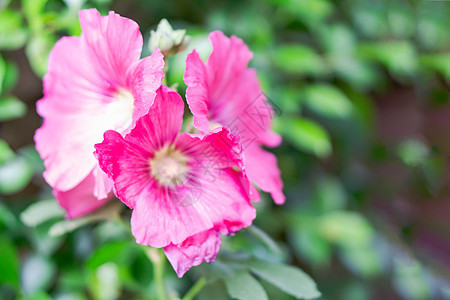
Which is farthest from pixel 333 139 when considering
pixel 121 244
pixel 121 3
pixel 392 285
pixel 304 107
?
pixel 121 244

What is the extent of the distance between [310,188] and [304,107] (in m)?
0.25

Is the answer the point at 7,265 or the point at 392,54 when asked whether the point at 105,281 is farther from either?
the point at 392,54

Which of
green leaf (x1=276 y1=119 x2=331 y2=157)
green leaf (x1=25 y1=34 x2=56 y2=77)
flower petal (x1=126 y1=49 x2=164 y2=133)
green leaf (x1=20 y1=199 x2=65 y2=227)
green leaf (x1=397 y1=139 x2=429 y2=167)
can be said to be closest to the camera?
flower petal (x1=126 y1=49 x2=164 y2=133)

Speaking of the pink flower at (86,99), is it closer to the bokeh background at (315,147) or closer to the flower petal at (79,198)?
the flower petal at (79,198)

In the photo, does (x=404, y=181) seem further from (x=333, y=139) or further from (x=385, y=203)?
(x=333, y=139)

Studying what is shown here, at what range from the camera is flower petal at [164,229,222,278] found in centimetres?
47

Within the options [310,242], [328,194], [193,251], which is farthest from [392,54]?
[193,251]

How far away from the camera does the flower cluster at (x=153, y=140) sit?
0.47 m

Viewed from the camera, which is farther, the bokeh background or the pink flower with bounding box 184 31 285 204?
the bokeh background

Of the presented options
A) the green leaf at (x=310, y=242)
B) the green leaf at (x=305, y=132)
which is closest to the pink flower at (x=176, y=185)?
the green leaf at (x=305, y=132)

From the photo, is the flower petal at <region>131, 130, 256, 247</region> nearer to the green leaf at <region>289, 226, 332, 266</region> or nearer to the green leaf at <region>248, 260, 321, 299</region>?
the green leaf at <region>248, 260, 321, 299</region>

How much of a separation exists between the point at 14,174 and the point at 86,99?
0.40m

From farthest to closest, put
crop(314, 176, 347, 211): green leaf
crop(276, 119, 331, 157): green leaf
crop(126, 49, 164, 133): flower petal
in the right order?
crop(314, 176, 347, 211): green leaf → crop(276, 119, 331, 157): green leaf → crop(126, 49, 164, 133): flower petal

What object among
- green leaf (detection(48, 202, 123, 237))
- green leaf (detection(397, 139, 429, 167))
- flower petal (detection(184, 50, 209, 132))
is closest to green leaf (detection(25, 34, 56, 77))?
green leaf (detection(48, 202, 123, 237))
